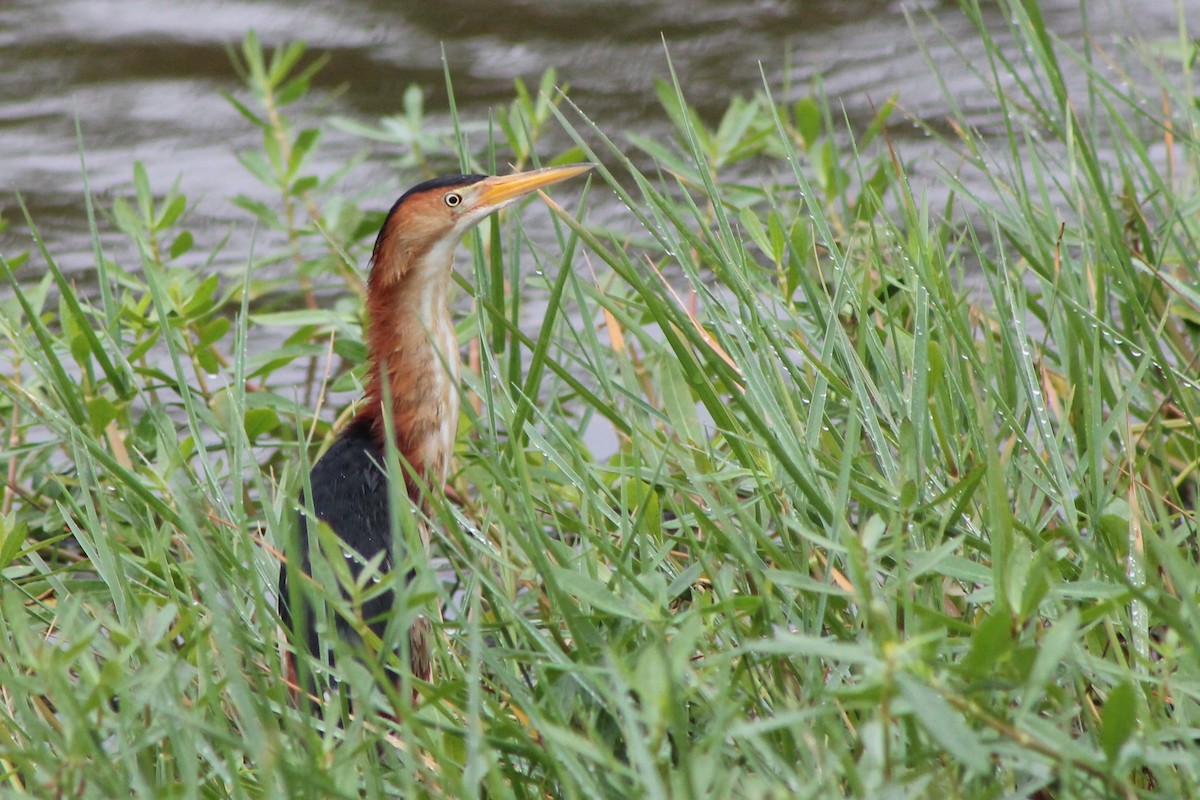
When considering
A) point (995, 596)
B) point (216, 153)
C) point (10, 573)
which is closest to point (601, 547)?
point (995, 596)

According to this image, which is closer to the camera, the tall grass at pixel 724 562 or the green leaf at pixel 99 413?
the tall grass at pixel 724 562

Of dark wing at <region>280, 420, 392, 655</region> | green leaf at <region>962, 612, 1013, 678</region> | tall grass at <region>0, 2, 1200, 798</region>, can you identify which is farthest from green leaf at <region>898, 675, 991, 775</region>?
dark wing at <region>280, 420, 392, 655</region>

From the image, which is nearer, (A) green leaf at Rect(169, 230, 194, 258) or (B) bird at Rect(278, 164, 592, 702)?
(B) bird at Rect(278, 164, 592, 702)

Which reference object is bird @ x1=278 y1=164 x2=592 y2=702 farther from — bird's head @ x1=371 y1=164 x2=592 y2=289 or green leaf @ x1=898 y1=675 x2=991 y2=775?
green leaf @ x1=898 y1=675 x2=991 y2=775

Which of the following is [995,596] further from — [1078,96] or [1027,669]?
[1078,96]

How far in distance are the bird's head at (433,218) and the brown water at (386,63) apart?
2.19 metres

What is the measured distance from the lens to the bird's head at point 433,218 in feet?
10.6

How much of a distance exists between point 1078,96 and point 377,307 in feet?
10.3

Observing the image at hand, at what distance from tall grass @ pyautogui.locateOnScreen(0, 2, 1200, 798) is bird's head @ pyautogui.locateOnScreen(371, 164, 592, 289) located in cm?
31

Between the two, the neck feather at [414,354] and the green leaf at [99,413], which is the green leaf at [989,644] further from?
the green leaf at [99,413]

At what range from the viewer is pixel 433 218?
327cm

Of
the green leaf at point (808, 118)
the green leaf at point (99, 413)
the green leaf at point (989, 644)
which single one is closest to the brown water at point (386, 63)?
the green leaf at point (808, 118)

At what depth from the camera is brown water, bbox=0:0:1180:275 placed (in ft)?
18.5

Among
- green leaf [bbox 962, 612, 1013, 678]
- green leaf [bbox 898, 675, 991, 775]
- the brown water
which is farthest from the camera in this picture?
the brown water
